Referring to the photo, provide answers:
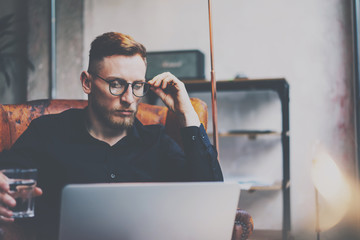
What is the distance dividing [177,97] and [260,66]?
1.95 m

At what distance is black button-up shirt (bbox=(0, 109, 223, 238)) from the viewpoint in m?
1.59

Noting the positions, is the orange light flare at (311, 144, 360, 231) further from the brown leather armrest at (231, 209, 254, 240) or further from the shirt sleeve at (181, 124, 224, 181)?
the brown leather armrest at (231, 209, 254, 240)

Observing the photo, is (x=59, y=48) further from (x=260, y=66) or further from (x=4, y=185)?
(x=4, y=185)

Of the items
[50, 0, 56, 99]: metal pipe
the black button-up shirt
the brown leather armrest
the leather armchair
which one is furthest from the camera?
[50, 0, 56, 99]: metal pipe

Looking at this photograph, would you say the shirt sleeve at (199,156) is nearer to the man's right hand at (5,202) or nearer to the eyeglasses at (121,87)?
the eyeglasses at (121,87)

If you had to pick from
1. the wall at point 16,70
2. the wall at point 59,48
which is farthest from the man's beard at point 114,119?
the wall at point 16,70

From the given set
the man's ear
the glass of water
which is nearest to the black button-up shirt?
the man's ear

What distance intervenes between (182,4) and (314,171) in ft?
6.07

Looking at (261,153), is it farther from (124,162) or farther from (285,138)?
(124,162)

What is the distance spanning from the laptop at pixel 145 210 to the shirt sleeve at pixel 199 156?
2.13 feet

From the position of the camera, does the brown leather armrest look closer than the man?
Yes

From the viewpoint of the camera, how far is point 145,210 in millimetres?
903

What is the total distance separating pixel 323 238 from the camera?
327cm

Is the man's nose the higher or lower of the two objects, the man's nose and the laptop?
the higher
